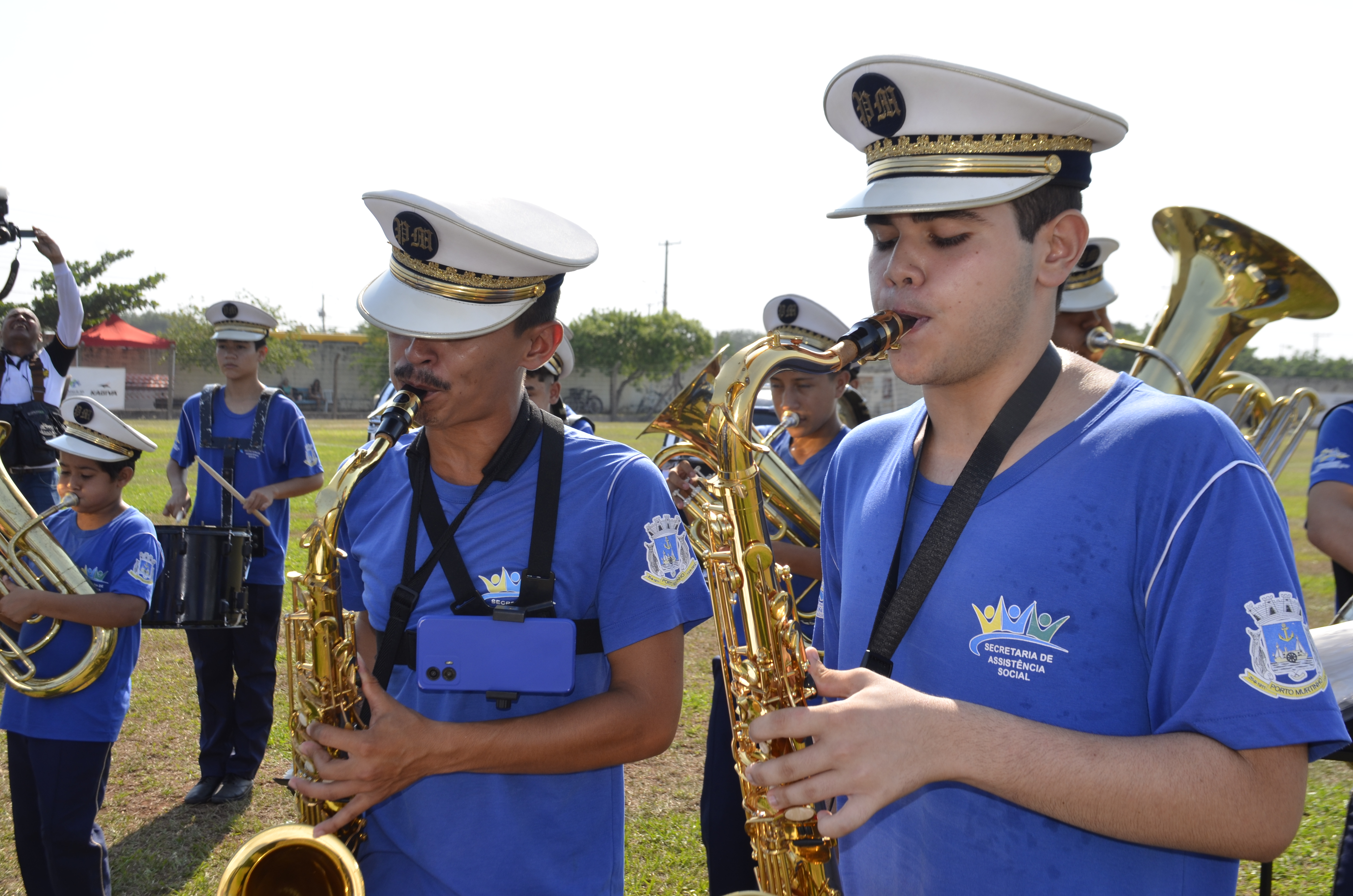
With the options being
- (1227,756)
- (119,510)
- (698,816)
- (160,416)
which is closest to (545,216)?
(1227,756)

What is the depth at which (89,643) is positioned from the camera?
4.29m

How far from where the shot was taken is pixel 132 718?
690 cm

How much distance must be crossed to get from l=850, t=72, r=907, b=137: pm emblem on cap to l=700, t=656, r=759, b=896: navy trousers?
2754 millimetres

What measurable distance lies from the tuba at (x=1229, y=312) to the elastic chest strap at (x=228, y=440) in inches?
208

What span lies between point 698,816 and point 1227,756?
4.72 metres

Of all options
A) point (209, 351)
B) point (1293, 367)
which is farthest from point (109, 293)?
point (1293, 367)

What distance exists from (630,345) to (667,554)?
188ft

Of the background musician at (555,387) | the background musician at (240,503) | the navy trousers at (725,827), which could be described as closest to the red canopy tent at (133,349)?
the background musician at (240,503)

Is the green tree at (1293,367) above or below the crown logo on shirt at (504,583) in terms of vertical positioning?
above

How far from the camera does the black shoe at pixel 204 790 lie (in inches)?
223

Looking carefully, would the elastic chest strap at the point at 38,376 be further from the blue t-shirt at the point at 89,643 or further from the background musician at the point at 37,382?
the blue t-shirt at the point at 89,643

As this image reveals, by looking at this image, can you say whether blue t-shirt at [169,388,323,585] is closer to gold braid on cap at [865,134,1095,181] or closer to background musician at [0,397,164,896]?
background musician at [0,397,164,896]

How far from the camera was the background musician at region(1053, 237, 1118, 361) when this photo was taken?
15.7ft

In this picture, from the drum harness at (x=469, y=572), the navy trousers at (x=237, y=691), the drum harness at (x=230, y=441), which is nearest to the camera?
the drum harness at (x=469, y=572)
